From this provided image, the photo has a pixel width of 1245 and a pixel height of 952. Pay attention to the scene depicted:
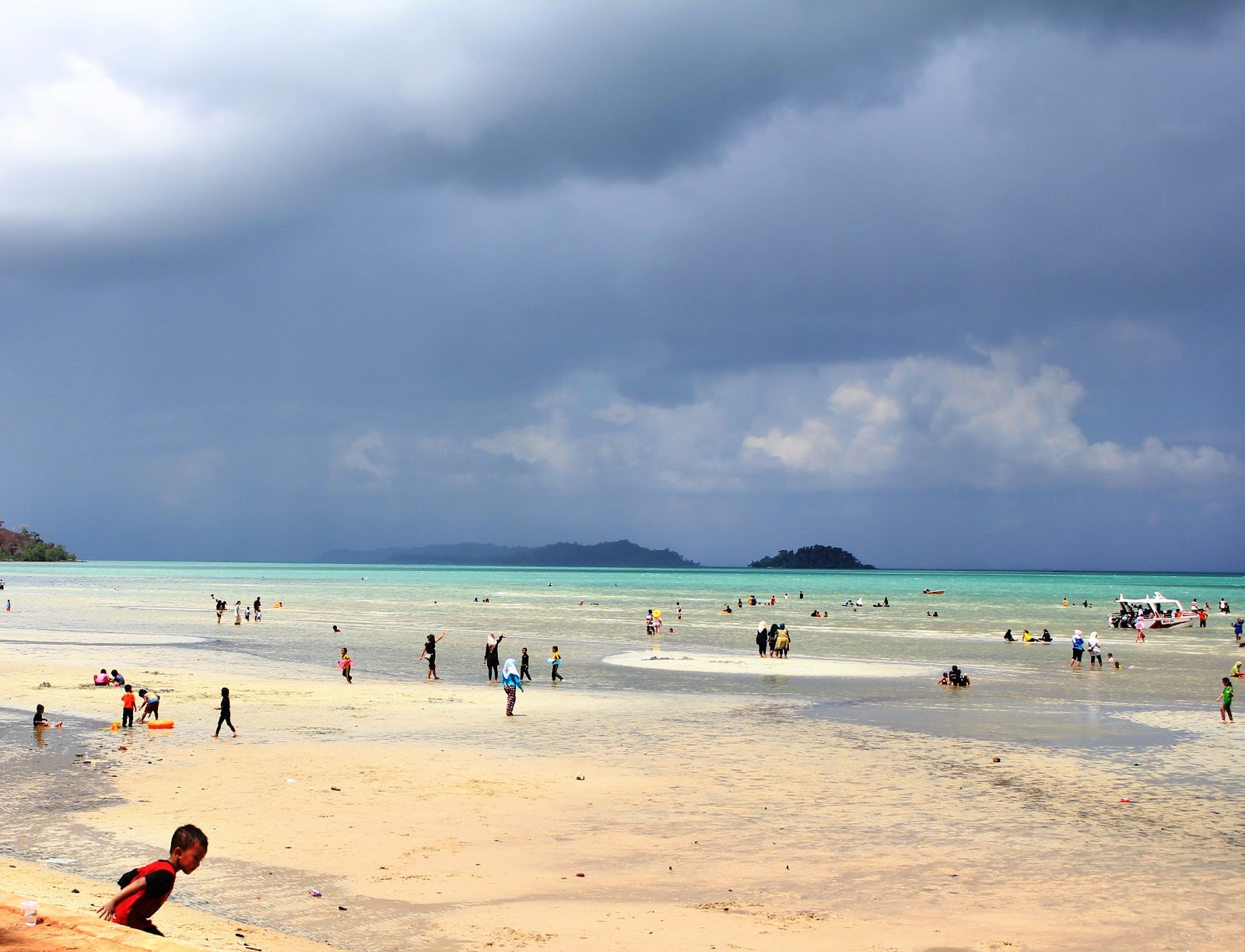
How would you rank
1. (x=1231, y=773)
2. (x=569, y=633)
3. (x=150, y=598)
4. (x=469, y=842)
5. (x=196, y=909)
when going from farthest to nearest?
(x=150, y=598) → (x=569, y=633) → (x=1231, y=773) → (x=469, y=842) → (x=196, y=909)

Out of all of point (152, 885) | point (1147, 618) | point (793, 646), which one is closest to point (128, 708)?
point (152, 885)

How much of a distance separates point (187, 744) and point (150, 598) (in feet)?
302

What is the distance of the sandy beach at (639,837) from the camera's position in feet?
41.5

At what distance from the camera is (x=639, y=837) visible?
656 inches

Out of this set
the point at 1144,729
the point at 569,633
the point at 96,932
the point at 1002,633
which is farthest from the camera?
the point at 1002,633

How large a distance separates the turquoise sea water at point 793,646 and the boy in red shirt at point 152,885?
23289 mm

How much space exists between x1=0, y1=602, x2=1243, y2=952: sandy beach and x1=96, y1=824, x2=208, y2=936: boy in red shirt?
0.30 metres

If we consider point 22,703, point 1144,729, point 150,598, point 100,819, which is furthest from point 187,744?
point 150,598

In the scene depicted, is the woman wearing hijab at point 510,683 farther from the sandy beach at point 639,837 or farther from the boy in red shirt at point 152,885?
the boy in red shirt at point 152,885

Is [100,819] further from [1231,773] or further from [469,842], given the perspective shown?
[1231,773]

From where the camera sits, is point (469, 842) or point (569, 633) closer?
point (469, 842)

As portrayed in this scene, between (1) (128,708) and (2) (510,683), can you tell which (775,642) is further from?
(1) (128,708)

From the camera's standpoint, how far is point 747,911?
521 inches

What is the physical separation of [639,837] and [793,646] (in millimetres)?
43183
